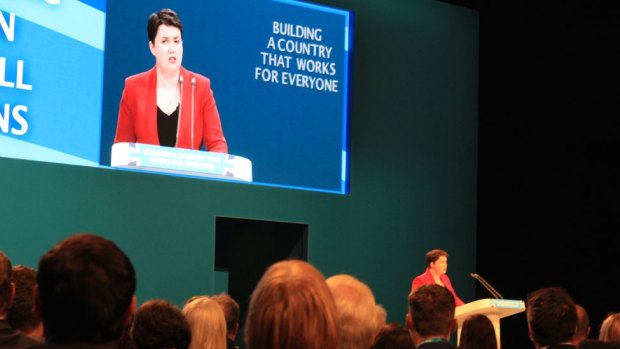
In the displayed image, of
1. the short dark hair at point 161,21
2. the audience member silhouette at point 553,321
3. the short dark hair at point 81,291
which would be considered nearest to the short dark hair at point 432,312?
the audience member silhouette at point 553,321

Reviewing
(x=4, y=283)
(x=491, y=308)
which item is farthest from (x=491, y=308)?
(x=4, y=283)

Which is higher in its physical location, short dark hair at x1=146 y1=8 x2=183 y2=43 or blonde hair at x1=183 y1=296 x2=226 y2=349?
short dark hair at x1=146 y1=8 x2=183 y2=43

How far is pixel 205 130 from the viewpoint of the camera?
267 inches

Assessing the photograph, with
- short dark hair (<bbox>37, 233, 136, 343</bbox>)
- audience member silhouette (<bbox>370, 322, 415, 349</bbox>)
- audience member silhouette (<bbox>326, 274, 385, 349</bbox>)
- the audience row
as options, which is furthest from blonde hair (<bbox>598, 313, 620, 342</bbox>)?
short dark hair (<bbox>37, 233, 136, 343</bbox>)

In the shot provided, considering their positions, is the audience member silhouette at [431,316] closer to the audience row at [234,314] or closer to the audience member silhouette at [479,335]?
the audience row at [234,314]

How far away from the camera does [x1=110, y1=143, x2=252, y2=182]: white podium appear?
645 cm

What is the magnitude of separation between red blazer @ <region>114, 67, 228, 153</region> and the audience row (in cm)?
309

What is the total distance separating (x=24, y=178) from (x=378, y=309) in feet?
15.1

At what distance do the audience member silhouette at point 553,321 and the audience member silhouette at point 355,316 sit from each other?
1.00 metres

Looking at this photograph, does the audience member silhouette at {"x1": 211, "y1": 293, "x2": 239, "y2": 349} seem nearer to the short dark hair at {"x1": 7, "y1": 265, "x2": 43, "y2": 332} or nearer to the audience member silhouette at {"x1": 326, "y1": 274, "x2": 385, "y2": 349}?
the short dark hair at {"x1": 7, "y1": 265, "x2": 43, "y2": 332}

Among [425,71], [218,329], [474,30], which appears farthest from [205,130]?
[218,329]

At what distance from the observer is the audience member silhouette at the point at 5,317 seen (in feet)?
7.43

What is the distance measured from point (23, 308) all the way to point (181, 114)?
13.5 ft

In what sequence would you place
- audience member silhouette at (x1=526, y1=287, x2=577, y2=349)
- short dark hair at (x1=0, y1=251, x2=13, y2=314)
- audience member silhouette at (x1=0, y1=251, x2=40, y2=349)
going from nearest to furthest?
audience member silhouette at (x1=0, y1=251, x2=40, y2=349), short dark hair at (x1=0, y1=251, x2=13, y2=314), audience member silhouette at (x1=526, y1=287, x2=577, y2=349)
